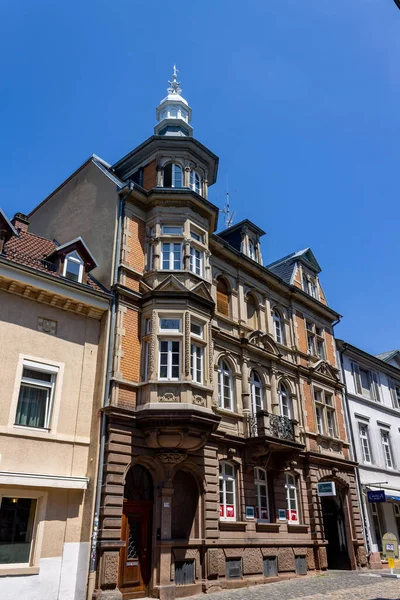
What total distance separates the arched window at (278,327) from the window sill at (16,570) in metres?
14.4

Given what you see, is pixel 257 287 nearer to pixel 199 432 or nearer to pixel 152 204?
pixel 152 204

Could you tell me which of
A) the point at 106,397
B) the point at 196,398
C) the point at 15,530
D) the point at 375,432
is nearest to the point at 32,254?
the point at 106,397

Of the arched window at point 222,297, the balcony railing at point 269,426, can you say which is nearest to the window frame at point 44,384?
the arched window at point 222,297

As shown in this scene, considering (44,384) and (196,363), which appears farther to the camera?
(196,363)

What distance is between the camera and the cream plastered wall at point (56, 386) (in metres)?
13.5

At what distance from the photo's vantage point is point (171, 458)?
51.6 ft

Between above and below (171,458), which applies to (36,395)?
above

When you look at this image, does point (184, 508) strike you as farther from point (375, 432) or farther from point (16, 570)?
point (375, 432)

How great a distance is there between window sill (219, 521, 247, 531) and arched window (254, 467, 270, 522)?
51.4 inches

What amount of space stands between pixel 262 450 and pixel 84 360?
772 centimetres

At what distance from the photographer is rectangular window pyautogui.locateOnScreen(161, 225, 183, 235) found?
1892cm

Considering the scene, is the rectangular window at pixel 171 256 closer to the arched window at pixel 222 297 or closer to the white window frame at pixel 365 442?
the arched window at pixel 222 297

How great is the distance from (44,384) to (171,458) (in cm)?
462

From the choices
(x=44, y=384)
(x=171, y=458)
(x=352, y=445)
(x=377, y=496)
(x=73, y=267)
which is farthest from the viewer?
(x=352, y=445)
